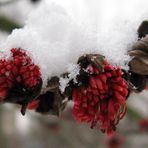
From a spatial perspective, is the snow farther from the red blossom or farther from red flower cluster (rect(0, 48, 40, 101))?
the red blossom

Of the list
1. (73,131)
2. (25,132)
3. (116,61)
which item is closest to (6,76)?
(116,61)

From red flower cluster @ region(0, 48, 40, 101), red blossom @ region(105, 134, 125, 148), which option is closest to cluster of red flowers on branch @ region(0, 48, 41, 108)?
red flower cluster @ region(0, 48, 40, 101)

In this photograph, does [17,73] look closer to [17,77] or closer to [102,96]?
[17,77]

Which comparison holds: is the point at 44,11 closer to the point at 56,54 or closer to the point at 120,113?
the point at 56,54

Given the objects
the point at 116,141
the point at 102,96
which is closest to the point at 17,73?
the point at 102,96

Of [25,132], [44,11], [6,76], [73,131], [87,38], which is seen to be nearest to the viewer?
[6,76]

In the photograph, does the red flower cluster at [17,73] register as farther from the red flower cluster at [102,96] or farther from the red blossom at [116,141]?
the red blossom at [116,141]

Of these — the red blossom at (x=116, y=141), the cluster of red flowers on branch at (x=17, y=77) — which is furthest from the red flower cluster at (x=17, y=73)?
the red blossom at (x=116, y=141)
